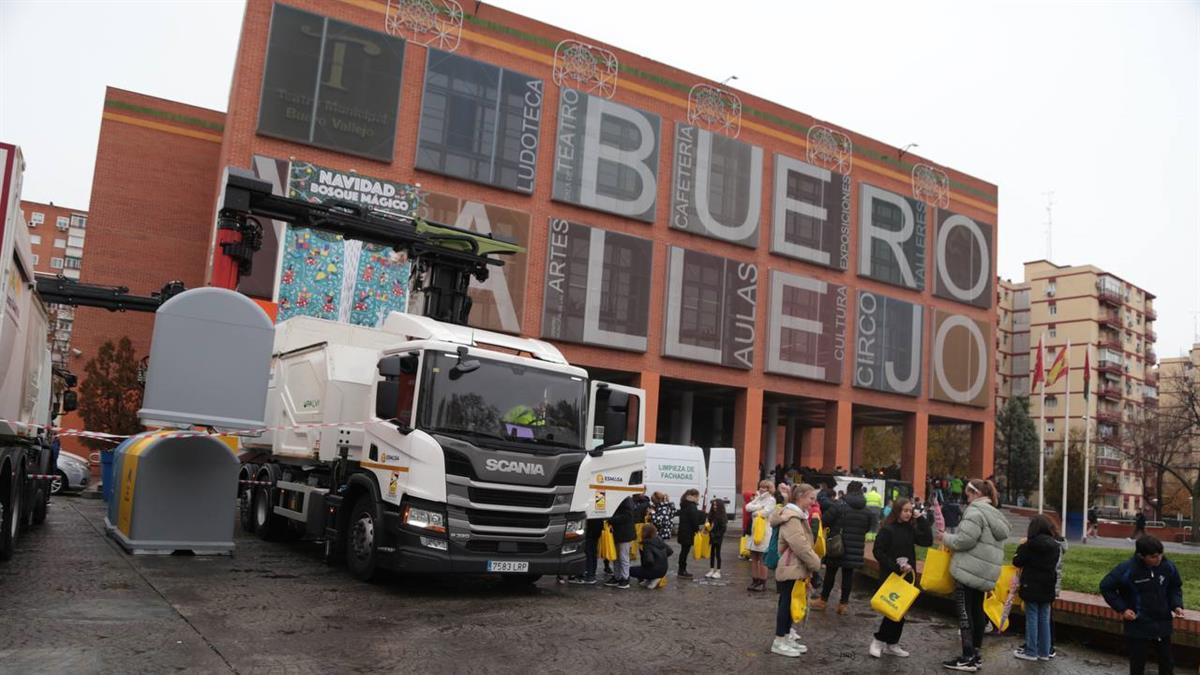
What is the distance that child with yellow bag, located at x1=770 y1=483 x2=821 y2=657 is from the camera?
809 centimetres

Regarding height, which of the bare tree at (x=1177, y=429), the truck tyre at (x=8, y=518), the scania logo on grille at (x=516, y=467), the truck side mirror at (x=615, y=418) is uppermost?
the bare tree at (x=1177, y=429)

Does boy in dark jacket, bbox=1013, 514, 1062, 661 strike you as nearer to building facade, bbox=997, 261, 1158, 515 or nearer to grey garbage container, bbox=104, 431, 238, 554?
grey garbage container, bbox=104, 431, 238, 554

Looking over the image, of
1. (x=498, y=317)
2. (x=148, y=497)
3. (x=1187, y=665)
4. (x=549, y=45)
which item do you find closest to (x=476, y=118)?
(x=549, y=45)

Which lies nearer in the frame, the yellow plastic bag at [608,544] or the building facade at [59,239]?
the yellow plastic bag at [608,544]

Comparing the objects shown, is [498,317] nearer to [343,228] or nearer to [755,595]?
[343,228]

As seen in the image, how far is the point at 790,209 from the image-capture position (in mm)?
37531

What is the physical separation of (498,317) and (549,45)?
10720 mm

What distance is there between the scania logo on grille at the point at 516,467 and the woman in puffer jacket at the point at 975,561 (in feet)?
15.2

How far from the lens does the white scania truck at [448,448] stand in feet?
32.6

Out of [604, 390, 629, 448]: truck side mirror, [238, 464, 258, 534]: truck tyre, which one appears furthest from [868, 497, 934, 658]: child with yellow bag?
[238, 464, 258, 534]: truck tyre

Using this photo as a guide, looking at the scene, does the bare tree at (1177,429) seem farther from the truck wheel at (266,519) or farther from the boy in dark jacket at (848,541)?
the truck wheel at (266,519)

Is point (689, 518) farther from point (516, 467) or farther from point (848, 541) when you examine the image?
point (516, 467)

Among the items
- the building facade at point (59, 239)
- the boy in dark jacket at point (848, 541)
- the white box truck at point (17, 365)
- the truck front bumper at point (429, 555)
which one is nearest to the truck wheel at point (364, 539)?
the truck front bumper at point (429, 555)

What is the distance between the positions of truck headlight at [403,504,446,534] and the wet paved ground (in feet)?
2.80
